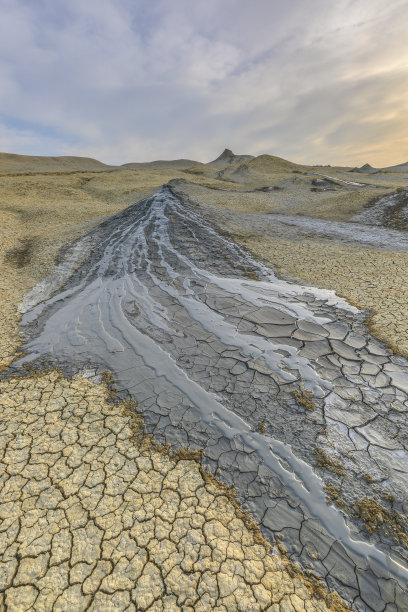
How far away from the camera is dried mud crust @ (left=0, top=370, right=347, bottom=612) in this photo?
1454 millimetres

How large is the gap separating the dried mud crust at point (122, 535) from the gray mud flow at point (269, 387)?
174mm

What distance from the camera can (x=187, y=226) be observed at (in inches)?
313

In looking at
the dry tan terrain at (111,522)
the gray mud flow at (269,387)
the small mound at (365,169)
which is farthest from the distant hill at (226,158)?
the dry tan terrain at (111,522)

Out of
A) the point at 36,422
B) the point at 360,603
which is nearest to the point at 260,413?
the point at 360,603

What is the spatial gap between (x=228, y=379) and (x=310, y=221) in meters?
9.17

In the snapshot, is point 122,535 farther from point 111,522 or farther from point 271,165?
point 271,165

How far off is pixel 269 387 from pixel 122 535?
66.6 inches

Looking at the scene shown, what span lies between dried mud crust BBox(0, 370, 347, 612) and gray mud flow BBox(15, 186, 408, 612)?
0.17 m

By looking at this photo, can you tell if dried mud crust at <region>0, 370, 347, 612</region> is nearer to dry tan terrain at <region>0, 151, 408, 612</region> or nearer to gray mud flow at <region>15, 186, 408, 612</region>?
dry tan terrain at <region>0, 151, 408, 612</region>

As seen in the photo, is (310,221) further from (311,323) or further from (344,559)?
(344,559)

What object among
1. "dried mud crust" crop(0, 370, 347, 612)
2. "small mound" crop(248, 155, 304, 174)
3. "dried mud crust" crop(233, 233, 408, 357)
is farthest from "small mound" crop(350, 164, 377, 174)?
"dried mud crust" crop(0, 370, 347, 612)

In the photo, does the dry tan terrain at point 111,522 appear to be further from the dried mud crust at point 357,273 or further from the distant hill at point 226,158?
the distant hill at point 226,158

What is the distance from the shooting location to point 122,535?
1.69 metres

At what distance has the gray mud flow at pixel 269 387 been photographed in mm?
1715
